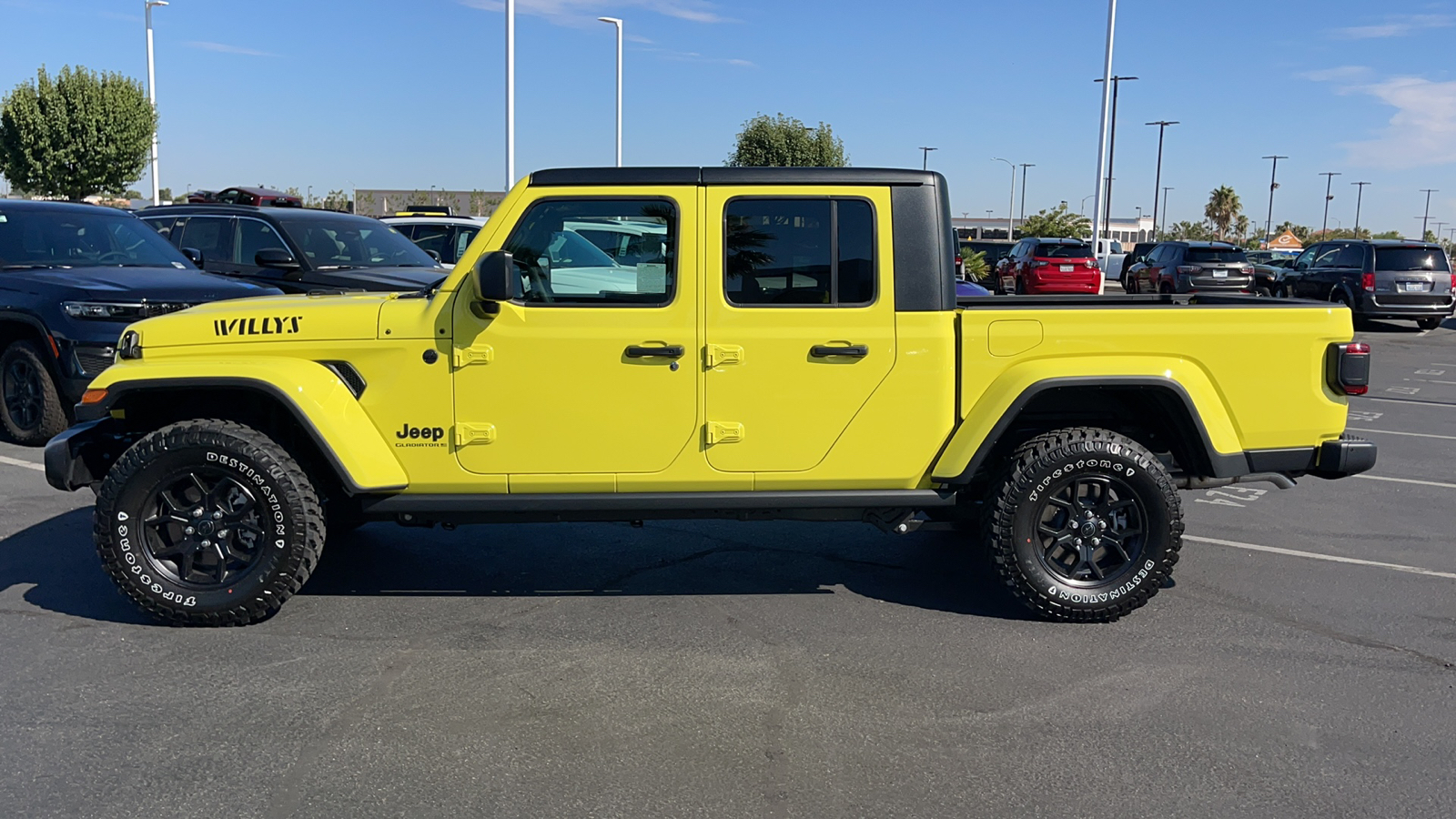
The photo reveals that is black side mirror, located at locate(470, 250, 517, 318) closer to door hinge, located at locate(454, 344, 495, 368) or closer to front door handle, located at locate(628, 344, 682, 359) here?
door hinge, located at locate(454, 344, 495, 368)

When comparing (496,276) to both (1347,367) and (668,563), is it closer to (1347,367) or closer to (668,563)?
(668,563)

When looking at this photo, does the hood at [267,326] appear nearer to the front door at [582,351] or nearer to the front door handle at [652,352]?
the front door at [582,351]

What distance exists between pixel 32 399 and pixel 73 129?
33.5 m

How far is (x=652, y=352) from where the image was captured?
480 centimetres

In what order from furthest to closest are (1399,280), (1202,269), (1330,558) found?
(1202,269) → (1399,280) → (1330,558)

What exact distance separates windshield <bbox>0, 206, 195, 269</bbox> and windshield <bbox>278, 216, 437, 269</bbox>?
1.32m

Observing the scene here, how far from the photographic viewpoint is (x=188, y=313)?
16.4 ft

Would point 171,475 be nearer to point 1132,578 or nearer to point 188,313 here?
point 188,313

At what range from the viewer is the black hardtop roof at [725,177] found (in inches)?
192

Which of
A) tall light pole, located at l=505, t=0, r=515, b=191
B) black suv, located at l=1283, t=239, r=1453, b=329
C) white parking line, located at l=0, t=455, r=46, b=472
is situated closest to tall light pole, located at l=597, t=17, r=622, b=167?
tall light pole, located at l=505, t=0, r=515, b=191

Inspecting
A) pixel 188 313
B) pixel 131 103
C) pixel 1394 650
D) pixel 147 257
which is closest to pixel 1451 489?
pixel 1394 650

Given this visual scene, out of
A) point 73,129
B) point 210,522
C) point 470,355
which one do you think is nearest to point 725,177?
point 470,355

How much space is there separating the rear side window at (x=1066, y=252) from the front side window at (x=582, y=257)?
22.5 m

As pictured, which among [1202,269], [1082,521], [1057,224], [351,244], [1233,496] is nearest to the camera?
[1082,521]
